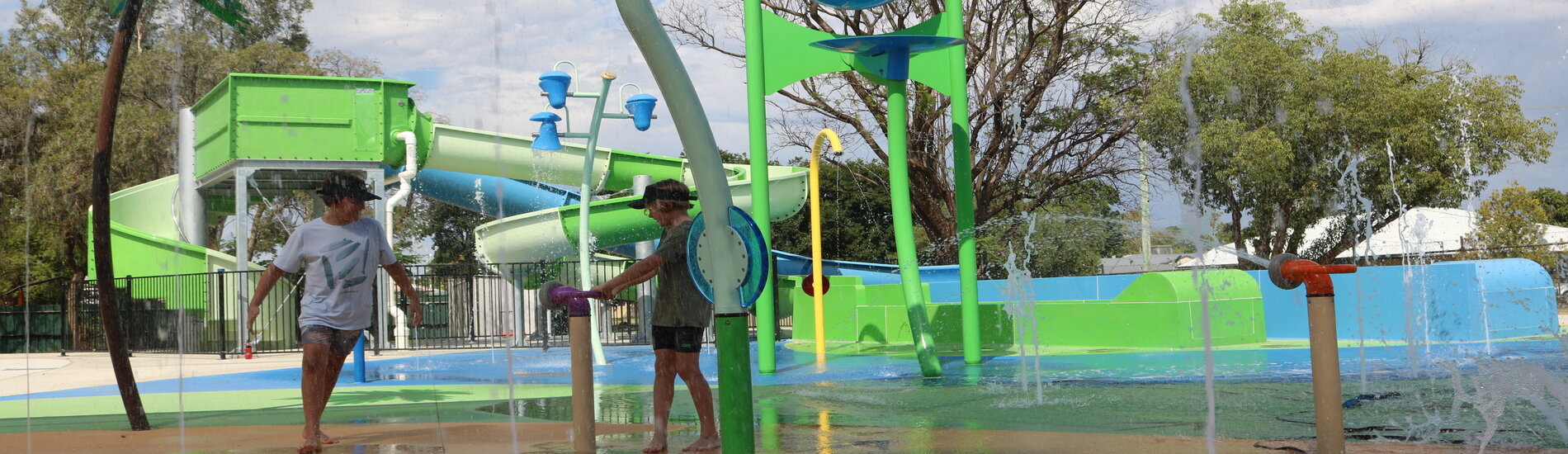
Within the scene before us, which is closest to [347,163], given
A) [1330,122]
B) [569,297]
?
[569,297]

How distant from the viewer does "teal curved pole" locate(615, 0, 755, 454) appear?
3.34 metres

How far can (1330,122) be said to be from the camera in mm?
22844

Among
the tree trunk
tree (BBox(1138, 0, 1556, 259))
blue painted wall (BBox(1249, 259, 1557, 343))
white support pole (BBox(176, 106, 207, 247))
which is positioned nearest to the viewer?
the tree trunk

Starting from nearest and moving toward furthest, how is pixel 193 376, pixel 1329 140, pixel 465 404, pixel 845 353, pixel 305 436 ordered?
pixel 305 436
pixel 465 404
pixel 193 376
pixel 845 353
pixel 1329 140

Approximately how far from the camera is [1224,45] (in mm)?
23422

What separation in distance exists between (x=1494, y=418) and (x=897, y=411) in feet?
8.81

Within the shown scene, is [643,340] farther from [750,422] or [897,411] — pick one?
[750,422]

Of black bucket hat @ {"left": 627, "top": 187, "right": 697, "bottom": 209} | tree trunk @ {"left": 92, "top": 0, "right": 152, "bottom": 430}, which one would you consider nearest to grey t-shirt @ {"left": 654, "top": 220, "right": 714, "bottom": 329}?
black bucket hat @ {"left": 627, "top": 187, "right": 697, "bottom": 209}

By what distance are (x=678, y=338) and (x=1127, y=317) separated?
347 inches

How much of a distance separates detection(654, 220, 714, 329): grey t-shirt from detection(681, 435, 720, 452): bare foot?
46 centimetres

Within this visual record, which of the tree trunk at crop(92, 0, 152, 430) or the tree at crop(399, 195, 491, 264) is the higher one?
the tree at crop(399, 195, 491, 264)

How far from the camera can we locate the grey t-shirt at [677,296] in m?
4.84

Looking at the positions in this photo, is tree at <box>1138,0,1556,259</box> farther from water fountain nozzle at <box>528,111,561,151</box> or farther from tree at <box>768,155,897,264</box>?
tree at <box>768,155,897,264</box>

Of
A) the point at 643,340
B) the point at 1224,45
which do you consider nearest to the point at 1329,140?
the point at 1224,45
